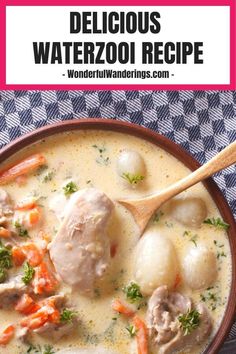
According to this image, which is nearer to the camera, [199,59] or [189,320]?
[189,320]

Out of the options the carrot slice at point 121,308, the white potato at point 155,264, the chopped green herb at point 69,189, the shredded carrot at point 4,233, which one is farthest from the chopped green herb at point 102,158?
the carrot slice at point 121,308

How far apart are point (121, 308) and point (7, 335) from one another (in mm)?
496

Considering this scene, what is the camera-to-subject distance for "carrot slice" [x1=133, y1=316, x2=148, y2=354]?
3303 mm

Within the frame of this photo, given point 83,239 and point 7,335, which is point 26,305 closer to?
point 7,335

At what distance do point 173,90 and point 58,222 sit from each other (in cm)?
91

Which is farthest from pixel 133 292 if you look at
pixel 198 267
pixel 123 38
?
pixel 123 38

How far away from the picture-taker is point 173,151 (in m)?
3.37

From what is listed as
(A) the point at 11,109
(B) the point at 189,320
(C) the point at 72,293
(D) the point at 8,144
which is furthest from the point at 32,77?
(B) the point at 189,320

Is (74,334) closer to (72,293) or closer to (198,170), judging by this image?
(72,293)

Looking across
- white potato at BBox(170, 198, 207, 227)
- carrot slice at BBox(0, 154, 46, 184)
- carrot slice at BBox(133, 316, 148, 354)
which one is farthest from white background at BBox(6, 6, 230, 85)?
carrot slice at BBox(133, 316, 148, 354)

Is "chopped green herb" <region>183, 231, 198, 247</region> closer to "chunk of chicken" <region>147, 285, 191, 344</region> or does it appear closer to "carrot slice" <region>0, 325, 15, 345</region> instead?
"chunk of chicken" <region>147, 285, 191, 344</region>

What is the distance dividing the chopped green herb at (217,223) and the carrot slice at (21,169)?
2.52 ft

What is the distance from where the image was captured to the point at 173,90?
3740 mm

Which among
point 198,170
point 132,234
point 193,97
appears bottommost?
point 132,234
